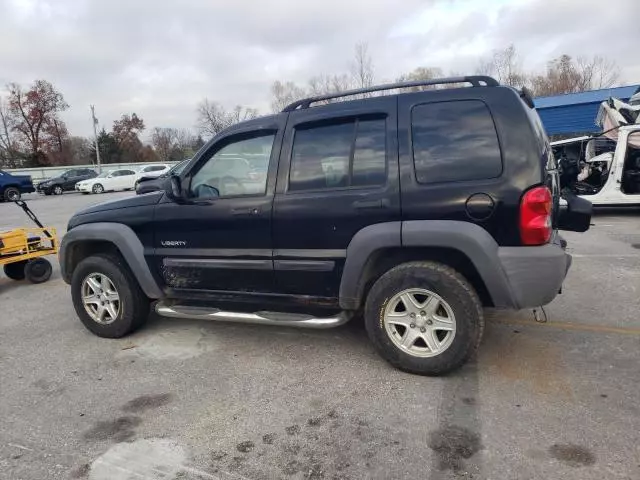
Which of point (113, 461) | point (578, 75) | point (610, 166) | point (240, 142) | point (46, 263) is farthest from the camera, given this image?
point (578, 75)

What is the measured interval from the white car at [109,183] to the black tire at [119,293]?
26.5m

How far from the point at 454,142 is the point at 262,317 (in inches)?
77.8

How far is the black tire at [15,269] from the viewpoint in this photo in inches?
280

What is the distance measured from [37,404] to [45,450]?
26.7 inches

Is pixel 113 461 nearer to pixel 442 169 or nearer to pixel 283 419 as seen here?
pixel 283 419

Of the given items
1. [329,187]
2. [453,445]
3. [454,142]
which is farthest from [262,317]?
[454,142]

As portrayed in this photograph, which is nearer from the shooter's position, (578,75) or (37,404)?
(37,404)

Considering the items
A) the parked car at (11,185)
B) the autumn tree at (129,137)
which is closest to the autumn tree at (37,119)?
the autumn tree at (129,137)

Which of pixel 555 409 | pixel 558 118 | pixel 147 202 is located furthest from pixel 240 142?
pixel 558 118

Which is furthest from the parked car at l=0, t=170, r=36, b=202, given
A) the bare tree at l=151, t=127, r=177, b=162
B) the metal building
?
the bare tree at l=151, t=127, r=177, b=162

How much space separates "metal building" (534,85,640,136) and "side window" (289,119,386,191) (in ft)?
95.4

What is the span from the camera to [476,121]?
3246 mm

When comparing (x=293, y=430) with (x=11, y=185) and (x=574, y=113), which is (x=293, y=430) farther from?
(x=574, y=113)

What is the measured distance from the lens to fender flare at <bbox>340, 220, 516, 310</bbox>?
3.17 m
